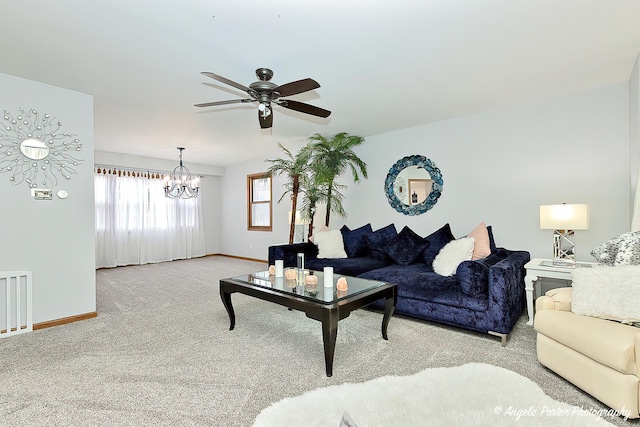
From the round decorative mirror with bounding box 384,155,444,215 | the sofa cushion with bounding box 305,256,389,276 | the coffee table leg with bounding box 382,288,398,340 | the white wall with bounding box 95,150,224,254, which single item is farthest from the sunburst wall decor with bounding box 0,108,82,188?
the round decorative mirror with bounding box 384,155,444,215

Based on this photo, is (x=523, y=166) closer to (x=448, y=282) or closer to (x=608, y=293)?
(x=448, y=282)

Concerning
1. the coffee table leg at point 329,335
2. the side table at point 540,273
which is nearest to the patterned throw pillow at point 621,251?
the side table at point 540,273

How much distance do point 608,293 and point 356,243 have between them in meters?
3.09

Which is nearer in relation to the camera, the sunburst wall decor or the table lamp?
the table lamp

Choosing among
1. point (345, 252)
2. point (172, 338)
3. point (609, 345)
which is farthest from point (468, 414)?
point (345, 252)

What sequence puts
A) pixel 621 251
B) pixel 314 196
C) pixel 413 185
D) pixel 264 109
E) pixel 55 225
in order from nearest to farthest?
pixel 621 251, pixel 264 109, pixel 55 225, pixel 413 185, pixel 314 196

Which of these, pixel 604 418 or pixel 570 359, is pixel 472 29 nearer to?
pixel 570 359

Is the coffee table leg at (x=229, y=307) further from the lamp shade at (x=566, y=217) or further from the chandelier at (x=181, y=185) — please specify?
the chandelier at (x=181, y=185)

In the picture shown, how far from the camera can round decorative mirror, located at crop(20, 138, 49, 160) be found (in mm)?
3266

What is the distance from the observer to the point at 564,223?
310 cm

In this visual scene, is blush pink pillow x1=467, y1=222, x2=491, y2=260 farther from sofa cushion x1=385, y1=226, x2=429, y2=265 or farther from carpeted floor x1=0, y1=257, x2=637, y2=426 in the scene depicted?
carpeted floor x1=0, y1=257, x2=637, y2=426

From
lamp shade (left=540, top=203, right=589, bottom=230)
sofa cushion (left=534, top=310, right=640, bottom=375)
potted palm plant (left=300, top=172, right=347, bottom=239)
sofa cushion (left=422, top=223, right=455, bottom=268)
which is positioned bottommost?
sofa cushion (left=534, top=310, right=640, bottom=375)

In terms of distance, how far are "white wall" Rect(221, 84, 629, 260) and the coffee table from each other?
217cm

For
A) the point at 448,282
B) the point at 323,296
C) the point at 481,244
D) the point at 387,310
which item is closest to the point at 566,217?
the point at 481,244
